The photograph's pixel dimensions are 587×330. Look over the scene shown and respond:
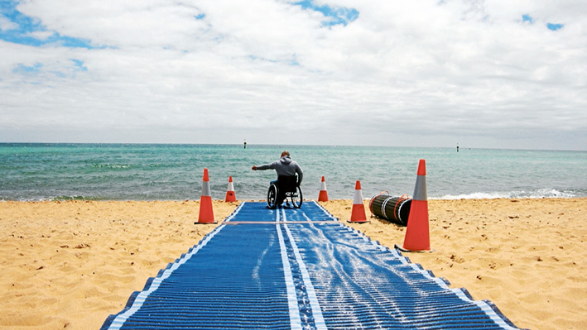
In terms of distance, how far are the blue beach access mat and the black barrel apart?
2.34 metres

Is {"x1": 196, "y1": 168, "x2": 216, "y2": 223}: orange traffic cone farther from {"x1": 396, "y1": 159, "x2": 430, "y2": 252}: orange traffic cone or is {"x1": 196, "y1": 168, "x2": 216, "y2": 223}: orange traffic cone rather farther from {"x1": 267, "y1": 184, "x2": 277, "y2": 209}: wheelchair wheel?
{"x1": 396, "y1": 159, "x2": 430, "y2": 252}: orange traffic cone

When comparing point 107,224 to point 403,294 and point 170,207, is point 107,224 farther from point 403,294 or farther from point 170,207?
point 403,294

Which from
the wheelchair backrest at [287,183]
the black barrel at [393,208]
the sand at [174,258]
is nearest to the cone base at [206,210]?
the sand at [174,258]

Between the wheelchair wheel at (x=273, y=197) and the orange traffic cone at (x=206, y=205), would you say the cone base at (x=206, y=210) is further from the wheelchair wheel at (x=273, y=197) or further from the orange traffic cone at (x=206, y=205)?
the wheelchair wheel at (x=273, y=197)

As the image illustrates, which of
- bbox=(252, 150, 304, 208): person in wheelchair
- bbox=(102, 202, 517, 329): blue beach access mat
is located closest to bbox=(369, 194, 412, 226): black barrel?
bbox=(252, 150, 304, 208): person in wheelchair

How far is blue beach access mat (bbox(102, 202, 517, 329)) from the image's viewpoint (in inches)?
98.9

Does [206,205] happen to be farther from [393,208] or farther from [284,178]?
[393,208]

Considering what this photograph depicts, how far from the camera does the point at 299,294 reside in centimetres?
303

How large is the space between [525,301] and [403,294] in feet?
3.64

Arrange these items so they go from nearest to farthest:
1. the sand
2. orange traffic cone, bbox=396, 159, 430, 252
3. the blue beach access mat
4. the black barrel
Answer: the blue beach access mat, the sand, orange traffic cone, bbox=396, 159, 430, 252, the black barrel

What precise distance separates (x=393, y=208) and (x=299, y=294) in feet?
15.8

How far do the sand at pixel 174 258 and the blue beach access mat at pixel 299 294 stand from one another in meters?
0.39

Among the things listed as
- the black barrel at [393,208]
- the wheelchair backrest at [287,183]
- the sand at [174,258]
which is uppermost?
the wheelchair backrest at [287,183]

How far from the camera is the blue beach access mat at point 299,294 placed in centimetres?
251
